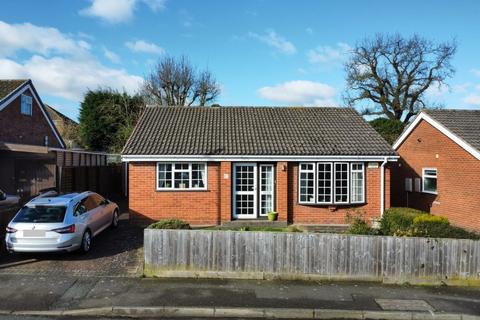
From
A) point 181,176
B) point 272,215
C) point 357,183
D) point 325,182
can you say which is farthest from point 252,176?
point 357,183

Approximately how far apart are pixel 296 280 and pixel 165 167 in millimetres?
7441

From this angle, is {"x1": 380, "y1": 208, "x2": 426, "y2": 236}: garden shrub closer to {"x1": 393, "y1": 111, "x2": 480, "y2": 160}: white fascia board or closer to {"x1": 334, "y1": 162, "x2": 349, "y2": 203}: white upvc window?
{"x1": 334, "y1": 162, "x2": 349, "y2": 203}: white upvc window

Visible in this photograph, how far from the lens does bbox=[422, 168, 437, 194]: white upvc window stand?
1834 centimetres

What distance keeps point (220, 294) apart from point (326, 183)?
27.5ft

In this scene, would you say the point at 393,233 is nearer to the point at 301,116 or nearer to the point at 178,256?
the point at 178,256

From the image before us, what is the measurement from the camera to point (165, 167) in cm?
1548

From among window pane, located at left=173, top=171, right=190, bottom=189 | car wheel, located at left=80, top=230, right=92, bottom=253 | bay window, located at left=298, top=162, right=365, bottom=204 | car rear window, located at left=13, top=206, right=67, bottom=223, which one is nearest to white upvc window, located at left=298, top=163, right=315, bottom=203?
bay window, located at left=298, top=162, right=365, bottom=204

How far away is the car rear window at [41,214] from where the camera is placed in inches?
424

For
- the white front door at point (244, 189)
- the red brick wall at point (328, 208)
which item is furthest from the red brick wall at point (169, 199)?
the red brick wall at point (328, 208)

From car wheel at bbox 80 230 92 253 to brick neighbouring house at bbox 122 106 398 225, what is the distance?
3549mm

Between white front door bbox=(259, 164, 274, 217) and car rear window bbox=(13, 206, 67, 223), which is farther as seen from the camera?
white front door bbox=(259, 164, 274, 217)

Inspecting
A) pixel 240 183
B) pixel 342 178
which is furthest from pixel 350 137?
pixel 240 183

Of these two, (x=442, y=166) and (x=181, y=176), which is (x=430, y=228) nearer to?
(x=442, y=166)

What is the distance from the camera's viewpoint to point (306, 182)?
52.0 feet
